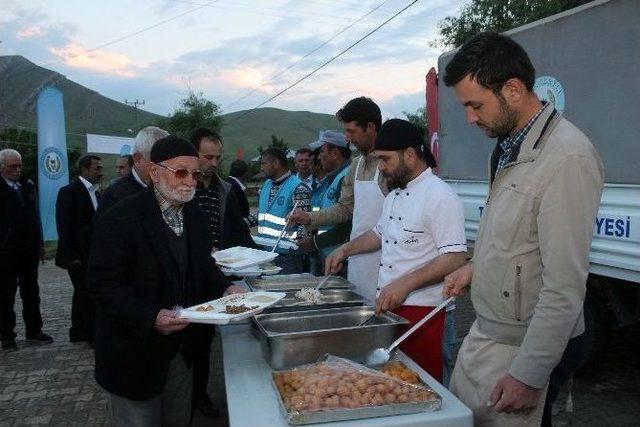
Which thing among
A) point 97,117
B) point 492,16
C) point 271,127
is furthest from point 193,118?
point 271,127

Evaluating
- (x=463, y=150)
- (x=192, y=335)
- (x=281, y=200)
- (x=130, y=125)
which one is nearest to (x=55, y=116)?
(x=281, y=200)

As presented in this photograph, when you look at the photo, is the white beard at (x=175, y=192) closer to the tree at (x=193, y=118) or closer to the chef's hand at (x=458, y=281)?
the chef's hand at (x=458, y=281)

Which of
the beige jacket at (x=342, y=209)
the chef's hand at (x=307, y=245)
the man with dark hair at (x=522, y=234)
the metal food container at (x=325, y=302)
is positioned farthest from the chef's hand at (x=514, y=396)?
the chef's hand at (x=307, y=245)

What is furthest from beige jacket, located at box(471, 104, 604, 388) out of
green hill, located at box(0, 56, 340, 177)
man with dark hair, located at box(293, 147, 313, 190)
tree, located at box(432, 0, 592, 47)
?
green hill, located at box(0, 56, 340, 177)

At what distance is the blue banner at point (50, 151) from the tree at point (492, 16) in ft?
37.4

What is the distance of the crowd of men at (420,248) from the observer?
4.69 ft

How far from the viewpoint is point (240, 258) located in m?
3.14

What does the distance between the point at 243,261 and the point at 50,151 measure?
1271 centimetres

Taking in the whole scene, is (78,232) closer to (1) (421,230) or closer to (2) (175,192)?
(2) (175,192)

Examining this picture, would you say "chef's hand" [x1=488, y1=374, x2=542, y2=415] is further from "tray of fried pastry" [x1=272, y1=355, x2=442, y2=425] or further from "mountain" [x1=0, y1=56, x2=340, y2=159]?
"mountain" [x1=0, y1=56, x2=340, y2=159]

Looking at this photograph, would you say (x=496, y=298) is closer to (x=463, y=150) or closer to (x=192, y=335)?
(x=192, y=335)

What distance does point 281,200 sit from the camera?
5059mm

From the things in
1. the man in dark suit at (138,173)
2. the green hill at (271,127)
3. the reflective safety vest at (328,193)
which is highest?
the green hill at (271,127)

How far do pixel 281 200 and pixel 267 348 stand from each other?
3.24 metres
